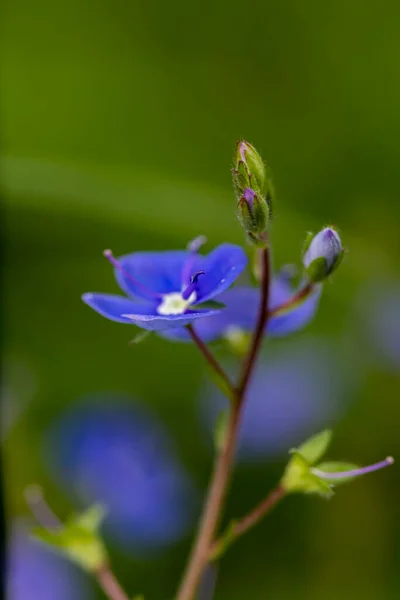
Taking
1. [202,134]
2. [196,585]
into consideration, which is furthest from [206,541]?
[202,134]

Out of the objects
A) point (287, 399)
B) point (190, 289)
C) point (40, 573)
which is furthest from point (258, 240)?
point (287, 399)

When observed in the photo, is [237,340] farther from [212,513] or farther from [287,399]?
[287,399]

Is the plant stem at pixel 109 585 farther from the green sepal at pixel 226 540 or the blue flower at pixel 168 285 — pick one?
the blue flower at pixel 168 285

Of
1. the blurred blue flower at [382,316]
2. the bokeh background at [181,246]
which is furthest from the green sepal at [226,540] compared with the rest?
the blurred blue flower at [382,316]

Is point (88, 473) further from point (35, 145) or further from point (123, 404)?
point (35, 145)

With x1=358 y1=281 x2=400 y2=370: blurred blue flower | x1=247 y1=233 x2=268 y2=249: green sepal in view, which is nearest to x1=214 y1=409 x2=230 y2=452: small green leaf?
x1=247 y1=233 x2=268 y2=249: green sepal

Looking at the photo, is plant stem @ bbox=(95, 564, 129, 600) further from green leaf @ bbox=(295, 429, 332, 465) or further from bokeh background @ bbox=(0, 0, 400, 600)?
bokeh background @ bbox=(0, 0, 400, 600)
